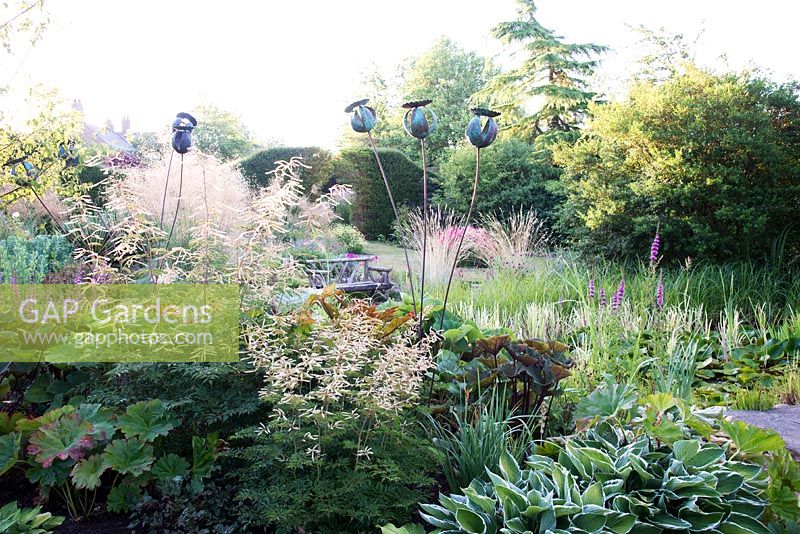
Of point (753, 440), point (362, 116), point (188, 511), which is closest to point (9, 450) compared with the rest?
point (188, 511)

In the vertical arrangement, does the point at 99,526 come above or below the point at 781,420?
below

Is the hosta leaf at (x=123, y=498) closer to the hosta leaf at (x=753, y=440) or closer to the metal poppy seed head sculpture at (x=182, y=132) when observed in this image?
the metal poppy seed head sculpture at (x=182, y=132)

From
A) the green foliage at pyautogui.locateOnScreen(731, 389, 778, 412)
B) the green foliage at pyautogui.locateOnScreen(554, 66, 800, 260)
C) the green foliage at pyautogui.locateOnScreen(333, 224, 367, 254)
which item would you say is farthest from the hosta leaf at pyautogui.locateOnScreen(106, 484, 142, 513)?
the green foliage at pyautogui.locateOnScreen(333, 224, 367, 254)

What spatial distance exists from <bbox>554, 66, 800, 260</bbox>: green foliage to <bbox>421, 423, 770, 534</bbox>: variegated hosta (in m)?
4.90

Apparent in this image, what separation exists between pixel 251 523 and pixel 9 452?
2.82 ft

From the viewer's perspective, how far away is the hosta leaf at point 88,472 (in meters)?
1.73

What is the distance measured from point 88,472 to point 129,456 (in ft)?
0.39

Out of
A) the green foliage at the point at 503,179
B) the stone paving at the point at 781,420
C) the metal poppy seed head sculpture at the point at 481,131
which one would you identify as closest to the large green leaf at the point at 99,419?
the metal poppy seed head sculpture at the point at 481,131

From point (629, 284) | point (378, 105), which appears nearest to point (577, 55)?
point (629, 284)

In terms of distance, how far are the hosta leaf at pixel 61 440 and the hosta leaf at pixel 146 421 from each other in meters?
0.12

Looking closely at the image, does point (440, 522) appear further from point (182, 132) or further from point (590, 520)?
point (182, 132)

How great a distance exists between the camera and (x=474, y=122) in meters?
2.30

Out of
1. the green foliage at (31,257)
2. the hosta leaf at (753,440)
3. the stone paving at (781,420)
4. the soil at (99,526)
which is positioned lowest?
the soil at (99,526)

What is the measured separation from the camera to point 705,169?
19.4 feet
